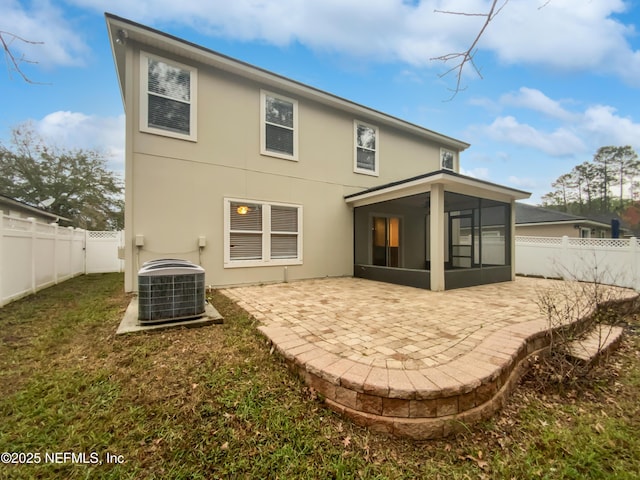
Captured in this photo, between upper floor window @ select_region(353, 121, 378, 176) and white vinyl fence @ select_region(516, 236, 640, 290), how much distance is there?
6.05m

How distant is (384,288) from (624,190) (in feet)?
109

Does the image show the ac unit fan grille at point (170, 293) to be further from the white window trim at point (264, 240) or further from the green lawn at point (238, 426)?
the white window trim at point (264, 240)

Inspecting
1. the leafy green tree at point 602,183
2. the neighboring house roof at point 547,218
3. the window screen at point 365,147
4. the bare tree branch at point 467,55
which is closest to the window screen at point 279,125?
the window screen at point 365,147

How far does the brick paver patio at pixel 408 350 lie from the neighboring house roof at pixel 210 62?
5.52 metres

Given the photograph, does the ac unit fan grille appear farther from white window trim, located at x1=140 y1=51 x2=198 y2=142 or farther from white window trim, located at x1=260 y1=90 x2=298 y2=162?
white window trim, located at x1=260 y1=90 x2=298 y2=162

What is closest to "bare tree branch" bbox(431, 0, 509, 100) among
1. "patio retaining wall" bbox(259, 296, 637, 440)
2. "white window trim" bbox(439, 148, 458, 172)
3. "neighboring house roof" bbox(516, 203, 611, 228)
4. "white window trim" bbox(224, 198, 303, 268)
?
"patio retaining wall" bbox(259, 296, 637, 440)

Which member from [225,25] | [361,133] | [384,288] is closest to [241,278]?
[384,288]

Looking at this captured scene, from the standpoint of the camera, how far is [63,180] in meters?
16.9

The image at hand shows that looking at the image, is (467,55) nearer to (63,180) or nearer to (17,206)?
(17,206)

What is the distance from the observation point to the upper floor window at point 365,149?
866 cm

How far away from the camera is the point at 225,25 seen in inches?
271

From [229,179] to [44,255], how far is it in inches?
193

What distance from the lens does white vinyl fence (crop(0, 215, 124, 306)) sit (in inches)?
190

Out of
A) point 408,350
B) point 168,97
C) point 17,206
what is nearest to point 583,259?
point 408,350
